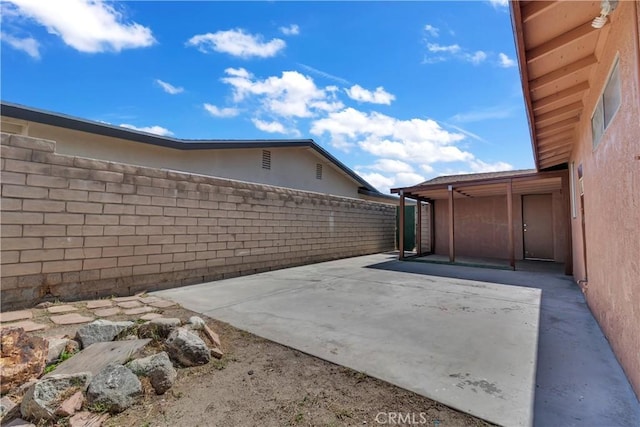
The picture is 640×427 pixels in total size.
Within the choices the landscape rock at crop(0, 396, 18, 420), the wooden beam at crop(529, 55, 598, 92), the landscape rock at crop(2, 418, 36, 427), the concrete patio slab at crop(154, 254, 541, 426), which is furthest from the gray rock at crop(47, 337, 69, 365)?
the wooden beam at crop(529, 55, 598, 92)

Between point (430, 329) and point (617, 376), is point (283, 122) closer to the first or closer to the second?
point (430, 329)

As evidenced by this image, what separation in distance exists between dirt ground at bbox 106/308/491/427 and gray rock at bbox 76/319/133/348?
1002 millimetres

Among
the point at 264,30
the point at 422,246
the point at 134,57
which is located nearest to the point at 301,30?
the point at 264,30

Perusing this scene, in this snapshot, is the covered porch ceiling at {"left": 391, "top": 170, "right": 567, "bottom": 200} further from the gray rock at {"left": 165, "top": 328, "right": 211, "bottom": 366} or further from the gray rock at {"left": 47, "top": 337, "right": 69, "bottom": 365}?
the gray rock at {"left": 47, "top": 337, "right": 69, "bottom": 365}

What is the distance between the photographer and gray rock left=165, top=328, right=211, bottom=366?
251 centimetres

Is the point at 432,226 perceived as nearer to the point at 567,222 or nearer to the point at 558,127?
the point at 567,222

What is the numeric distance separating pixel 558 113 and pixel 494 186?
4.81 m

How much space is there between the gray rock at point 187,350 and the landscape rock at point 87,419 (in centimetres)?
68

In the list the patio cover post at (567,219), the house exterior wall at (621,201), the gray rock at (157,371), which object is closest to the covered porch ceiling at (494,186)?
the patio cover post at (567,219)

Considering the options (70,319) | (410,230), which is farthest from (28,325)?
(410,230)

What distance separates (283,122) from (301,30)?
17.0 feet

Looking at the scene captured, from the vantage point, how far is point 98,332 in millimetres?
2836

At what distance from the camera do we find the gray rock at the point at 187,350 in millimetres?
2514

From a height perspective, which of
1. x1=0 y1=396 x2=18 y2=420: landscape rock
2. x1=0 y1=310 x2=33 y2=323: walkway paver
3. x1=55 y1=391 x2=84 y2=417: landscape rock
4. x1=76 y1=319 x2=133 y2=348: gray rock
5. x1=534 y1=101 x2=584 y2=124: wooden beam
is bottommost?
x1=0 y1=396 x2=18 y2=420: landscape rock
